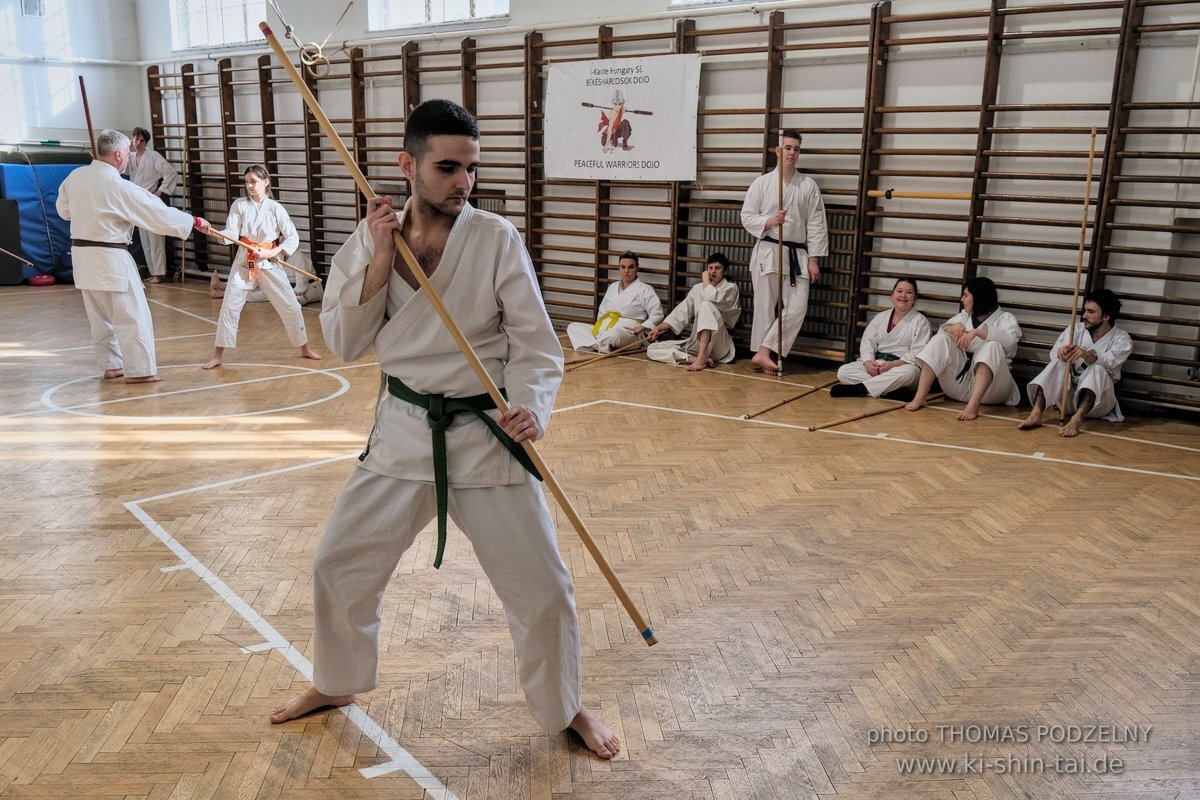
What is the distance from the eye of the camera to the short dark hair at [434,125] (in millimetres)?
2295

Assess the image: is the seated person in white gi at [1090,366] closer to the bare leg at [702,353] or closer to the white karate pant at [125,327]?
the bare leg at [702,353]

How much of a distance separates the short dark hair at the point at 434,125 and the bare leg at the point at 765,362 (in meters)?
5.70

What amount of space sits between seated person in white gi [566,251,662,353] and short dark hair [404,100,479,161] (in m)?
6.06

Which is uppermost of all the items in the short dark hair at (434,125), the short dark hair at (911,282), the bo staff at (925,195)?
the short dark hair at (434,125)

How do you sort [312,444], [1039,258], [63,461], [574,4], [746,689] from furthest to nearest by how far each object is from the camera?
1. [574,4]
2. [1039,258]
3. [312,444]
4. [63,461]
5. [746,689]

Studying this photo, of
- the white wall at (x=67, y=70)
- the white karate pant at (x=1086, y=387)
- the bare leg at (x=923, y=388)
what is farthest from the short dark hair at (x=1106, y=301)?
the white wall at (x=67, y=70)

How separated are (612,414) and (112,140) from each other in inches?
152

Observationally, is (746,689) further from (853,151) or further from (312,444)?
(853,151)

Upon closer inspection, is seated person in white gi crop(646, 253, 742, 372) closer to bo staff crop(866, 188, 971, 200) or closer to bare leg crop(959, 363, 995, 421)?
bo staff crop(866, 188, 971, 200)

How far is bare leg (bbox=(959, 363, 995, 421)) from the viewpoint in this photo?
20.9 feet

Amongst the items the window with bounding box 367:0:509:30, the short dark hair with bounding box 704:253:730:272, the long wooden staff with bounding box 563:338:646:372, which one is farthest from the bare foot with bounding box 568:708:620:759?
the window with bounding box 367:0:509:30

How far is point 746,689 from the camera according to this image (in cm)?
296

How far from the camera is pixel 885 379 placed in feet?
22.7

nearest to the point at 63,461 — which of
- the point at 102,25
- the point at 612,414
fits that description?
the point at 612,414
